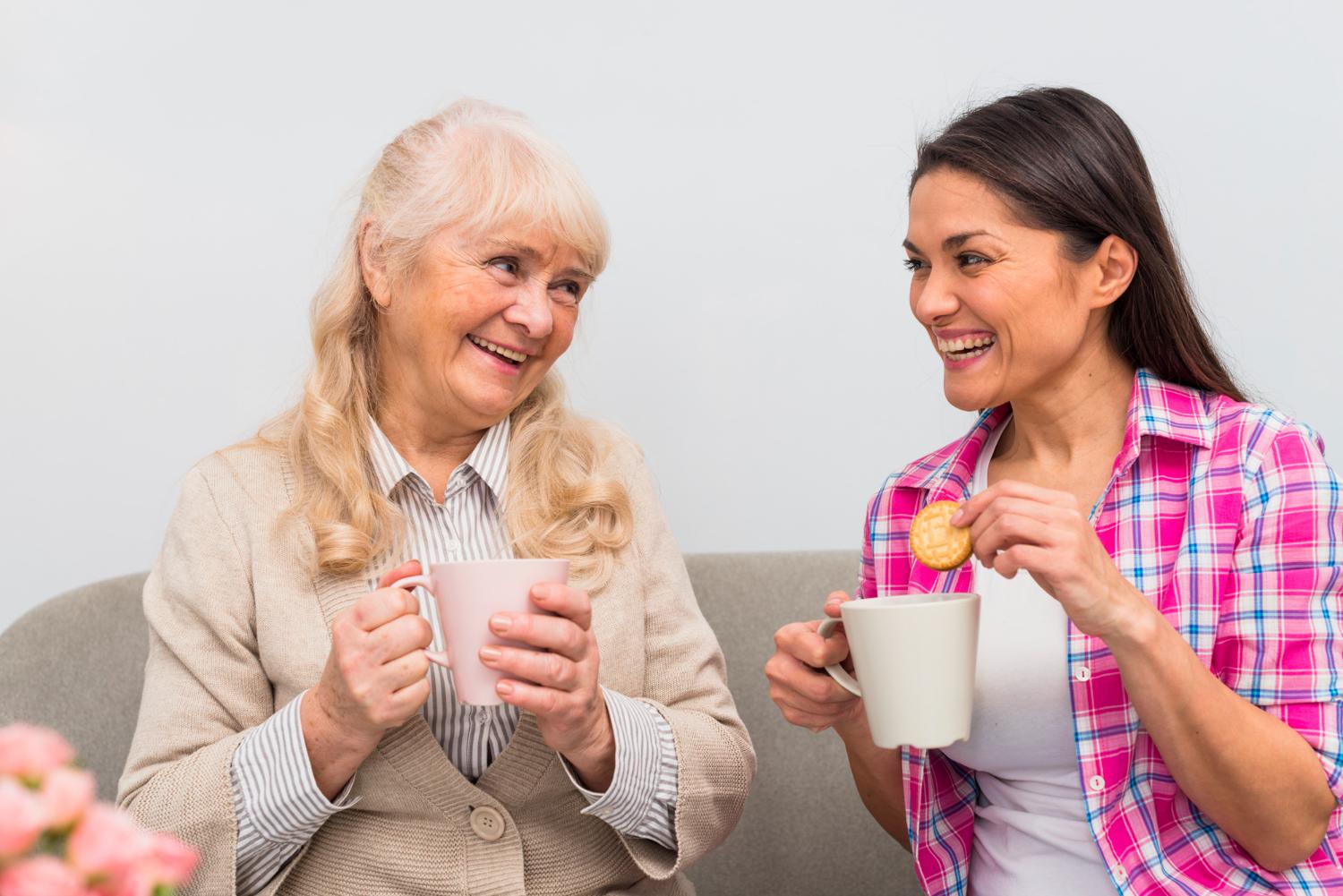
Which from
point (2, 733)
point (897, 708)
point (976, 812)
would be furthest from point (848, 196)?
point (2, 733)

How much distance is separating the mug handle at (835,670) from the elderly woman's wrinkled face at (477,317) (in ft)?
1.80

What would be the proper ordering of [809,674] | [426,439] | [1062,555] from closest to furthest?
[1062,555] < [809,674] < [426,439]

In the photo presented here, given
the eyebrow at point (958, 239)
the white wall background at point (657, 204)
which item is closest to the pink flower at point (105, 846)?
the eyebrow at point (958, 239)

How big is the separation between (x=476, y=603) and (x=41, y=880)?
0.73 m

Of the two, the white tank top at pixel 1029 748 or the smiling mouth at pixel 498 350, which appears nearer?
the white tank top at pixel 1029 748

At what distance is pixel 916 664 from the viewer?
112 cm

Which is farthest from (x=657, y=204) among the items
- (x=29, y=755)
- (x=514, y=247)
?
(x=29, y=755)

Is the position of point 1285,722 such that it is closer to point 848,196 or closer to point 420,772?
point 420,772

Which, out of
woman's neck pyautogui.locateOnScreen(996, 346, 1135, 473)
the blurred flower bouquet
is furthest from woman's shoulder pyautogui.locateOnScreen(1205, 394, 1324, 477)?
the blurred flower bouquet

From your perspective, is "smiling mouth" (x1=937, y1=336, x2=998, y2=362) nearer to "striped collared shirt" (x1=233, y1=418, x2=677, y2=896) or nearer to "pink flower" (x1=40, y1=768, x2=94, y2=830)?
"striped collared shirt" (x1=233, y1=418, x2=677, y2=896)

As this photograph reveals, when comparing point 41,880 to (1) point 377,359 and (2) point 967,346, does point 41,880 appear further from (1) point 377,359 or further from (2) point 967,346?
(1) point 377,359

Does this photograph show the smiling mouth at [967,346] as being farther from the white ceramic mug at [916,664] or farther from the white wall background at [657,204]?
the white wall background at [657,204]

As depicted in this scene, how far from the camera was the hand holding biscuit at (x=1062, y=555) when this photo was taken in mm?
1101

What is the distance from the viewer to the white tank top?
1.36 metres
